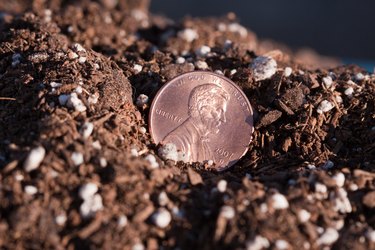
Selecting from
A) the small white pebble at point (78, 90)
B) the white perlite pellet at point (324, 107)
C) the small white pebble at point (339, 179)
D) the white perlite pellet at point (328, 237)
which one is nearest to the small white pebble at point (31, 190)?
the small white pebble at point (78, 90)

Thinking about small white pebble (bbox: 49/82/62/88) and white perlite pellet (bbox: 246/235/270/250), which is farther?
small white pebble (bbox: 49/82/62/88)

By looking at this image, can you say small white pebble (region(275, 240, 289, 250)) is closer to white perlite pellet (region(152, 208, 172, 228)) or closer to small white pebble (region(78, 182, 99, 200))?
white perlite pellet (region(152, 208, 172, 228))

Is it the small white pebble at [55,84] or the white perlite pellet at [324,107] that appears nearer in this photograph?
the small white pebble at [55,84]

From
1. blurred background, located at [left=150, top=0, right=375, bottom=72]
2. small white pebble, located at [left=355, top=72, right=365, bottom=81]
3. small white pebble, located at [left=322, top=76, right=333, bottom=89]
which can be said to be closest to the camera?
small white pebble, located at [left=322, top=76, right=333, bottom=89]

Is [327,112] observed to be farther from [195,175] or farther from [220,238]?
[220,238]

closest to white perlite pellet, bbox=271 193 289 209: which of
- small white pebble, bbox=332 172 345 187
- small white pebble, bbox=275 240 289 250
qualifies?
small white pebble, bbox=275 240 289 250

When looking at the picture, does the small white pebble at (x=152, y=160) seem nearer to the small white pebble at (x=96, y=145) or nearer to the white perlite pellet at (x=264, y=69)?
the small white pebble at (x=96, y=145)
